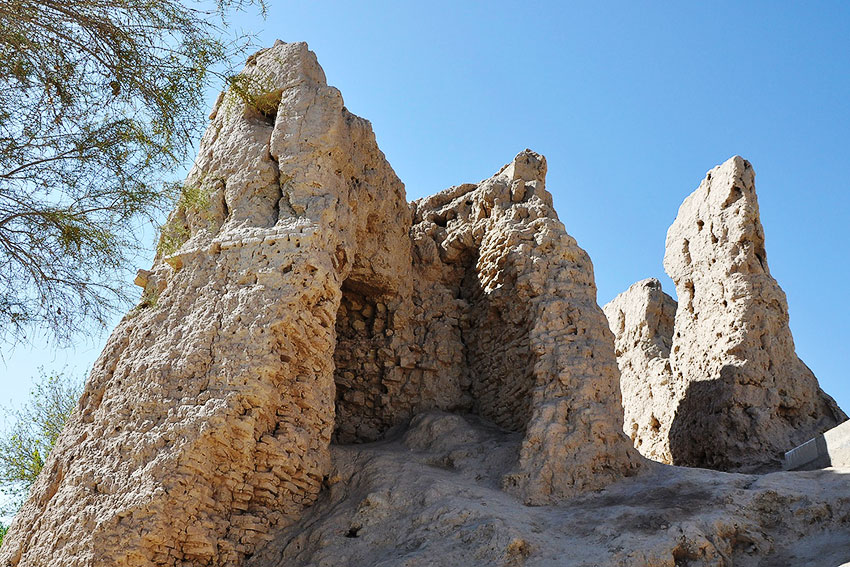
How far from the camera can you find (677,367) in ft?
45.8

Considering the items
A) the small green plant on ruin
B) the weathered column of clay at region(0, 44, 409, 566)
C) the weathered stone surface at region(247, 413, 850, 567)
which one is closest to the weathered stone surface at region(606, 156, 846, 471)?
the weathered stone surface at region(247, 413, 850, 567)

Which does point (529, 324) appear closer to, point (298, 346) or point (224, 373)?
point (298, 346)

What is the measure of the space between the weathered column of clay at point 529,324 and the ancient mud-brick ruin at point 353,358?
3cm

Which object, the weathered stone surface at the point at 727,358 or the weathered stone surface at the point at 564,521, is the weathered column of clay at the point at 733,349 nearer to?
the weathered stone surface at the point at 727,358

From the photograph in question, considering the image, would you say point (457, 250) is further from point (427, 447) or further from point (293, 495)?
point (293, 495)

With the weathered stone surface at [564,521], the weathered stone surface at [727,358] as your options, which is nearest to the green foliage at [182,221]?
the weathered stone surface at [564,521]

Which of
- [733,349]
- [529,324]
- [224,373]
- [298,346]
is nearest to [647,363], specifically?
[733,349]

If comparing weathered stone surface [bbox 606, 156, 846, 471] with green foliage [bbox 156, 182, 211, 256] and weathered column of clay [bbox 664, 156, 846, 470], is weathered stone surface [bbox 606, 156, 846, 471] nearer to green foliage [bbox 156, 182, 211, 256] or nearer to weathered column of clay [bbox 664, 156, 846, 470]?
weathered column of clay [bbox 664, 156, 846, 470]

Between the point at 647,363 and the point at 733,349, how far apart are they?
9.93 feet

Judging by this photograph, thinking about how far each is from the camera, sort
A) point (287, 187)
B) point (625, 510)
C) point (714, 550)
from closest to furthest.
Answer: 1. point (714, 550)
2. point (625, 510)
3. point (287, 187)

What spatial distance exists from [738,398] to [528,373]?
13.0 feet

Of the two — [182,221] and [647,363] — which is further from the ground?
[182,221]

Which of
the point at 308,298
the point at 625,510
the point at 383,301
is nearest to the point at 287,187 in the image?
the point at 308,298

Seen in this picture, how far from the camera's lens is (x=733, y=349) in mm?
12367
